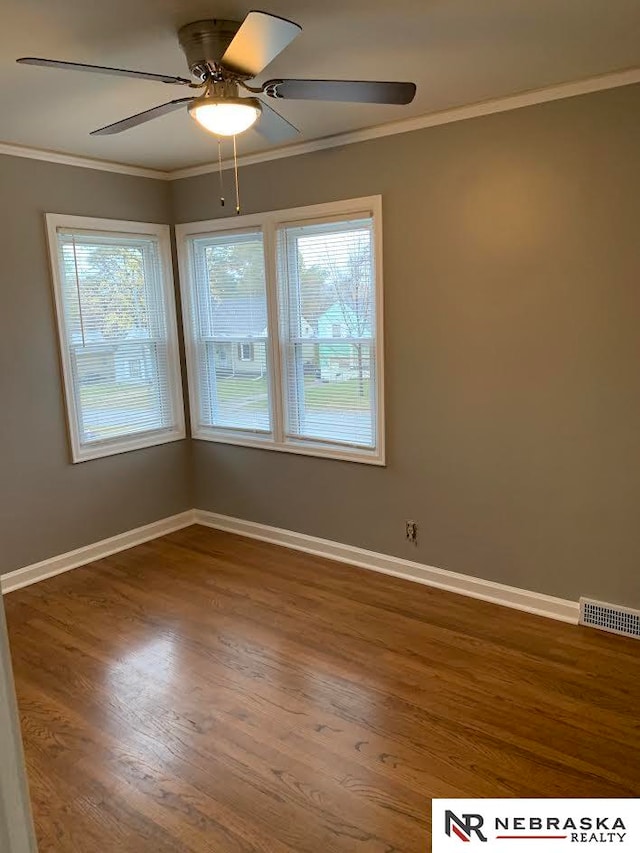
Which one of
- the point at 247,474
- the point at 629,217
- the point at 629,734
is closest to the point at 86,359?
the point at 247,474

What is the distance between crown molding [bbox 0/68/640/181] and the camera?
2756 mm

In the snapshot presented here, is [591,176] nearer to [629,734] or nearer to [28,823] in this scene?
[629,734]

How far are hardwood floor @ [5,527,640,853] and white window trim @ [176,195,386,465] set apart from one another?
2.81 ft

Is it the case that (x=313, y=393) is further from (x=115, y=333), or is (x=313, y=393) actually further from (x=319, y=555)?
(x=115, y=333)

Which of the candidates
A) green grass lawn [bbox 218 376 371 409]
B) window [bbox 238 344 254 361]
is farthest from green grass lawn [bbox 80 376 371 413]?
window [bbox 238 344 254 361]

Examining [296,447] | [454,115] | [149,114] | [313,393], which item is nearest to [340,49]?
[149,114]

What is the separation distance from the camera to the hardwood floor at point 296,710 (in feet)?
6.76

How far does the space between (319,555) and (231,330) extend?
170cm

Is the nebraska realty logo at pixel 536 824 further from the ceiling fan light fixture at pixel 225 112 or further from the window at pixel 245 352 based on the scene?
the window at pixel 245 352

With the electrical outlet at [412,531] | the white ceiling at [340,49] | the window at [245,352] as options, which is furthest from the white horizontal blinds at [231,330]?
the electrical outlet at [412,531]

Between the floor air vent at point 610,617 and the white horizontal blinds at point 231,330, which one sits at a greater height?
the white horizontal blinds at point 231,330

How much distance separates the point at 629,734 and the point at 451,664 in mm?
771

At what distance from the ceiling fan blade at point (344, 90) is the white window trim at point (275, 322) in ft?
4.25

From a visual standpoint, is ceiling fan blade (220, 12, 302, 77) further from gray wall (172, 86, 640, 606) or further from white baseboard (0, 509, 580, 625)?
white baseboard (0, 509, 580, 625)
